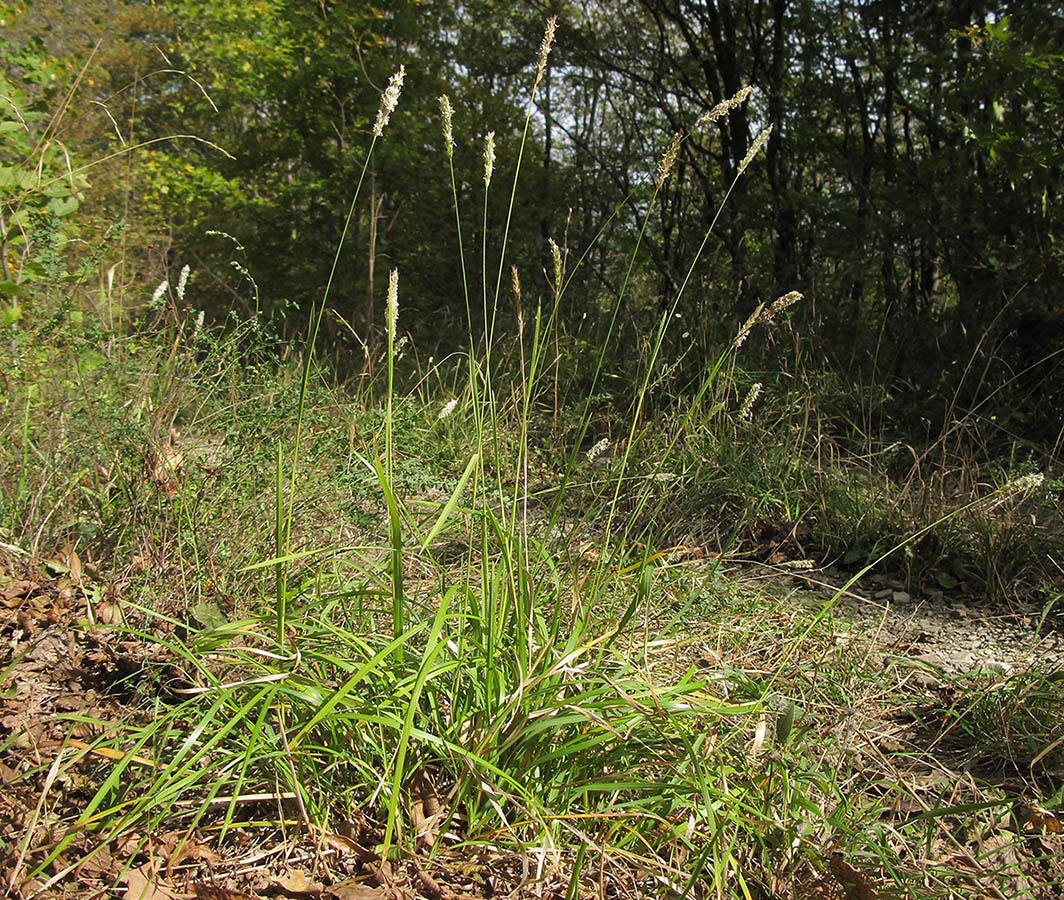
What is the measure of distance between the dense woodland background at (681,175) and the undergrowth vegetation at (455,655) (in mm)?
1175

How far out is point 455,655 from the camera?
169 centimetres

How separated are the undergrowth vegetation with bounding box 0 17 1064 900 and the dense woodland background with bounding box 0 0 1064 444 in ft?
3.86

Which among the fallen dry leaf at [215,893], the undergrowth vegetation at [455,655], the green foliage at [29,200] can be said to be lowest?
the fallen dry leaf at [215,893]

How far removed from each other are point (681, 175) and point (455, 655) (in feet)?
22.6

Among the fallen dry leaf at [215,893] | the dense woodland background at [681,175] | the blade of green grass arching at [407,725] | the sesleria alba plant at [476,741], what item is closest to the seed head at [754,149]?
the sesleria alba plant at [476,741]

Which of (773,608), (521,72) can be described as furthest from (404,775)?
(521,72)

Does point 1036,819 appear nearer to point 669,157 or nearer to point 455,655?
point 455,655

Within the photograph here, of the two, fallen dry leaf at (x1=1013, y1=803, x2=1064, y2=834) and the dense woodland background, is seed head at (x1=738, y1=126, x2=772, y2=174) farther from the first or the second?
the dense woodland background

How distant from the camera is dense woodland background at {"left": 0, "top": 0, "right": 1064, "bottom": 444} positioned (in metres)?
4.53

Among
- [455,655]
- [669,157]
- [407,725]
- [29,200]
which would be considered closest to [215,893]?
[407,725]

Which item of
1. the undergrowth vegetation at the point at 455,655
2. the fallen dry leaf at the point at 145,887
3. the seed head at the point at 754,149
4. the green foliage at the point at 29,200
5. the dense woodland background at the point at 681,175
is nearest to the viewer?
the fallen dry leaf at the point at 145,887

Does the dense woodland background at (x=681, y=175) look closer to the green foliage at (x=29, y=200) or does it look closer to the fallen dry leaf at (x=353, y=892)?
the green foliage at (x=29, y=200)

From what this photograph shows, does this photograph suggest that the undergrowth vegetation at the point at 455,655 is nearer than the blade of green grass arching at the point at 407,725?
No

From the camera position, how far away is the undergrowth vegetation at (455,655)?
156 cm
